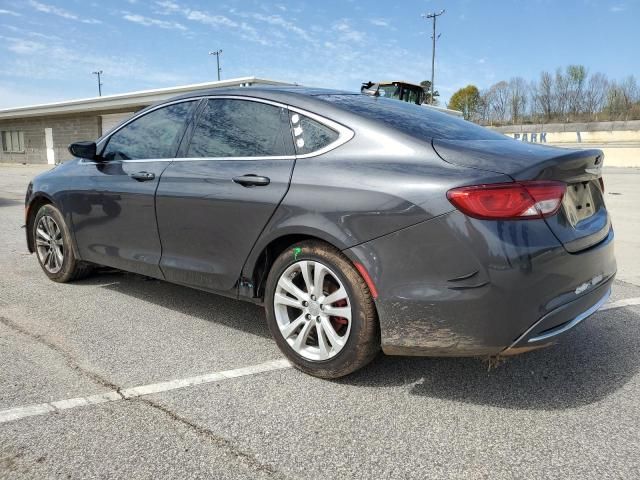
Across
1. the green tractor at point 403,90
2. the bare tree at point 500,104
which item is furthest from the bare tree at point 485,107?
the green tractor at point 403,90

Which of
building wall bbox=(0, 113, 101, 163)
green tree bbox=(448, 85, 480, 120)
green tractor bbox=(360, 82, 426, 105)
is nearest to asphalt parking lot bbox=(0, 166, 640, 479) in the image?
green tractor bbox=(360, 82, 426, 105)

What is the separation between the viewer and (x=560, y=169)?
8.68ft

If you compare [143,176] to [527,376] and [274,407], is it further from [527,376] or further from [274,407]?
[527,376]

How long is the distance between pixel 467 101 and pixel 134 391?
96.2 metres

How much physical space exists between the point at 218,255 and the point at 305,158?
33.4 inches

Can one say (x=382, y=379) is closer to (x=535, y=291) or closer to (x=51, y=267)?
(x=535, y=291)

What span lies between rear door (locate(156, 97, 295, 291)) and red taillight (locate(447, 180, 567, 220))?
1.01 metres

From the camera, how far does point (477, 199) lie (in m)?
2.44

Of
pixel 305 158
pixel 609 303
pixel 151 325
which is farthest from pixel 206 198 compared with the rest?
pixel 609 303

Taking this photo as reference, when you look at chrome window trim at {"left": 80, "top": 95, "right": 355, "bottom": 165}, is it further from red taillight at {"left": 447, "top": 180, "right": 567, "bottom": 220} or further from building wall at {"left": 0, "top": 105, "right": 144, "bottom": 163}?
building wall at {"left": 0, "top": 105, "right": 144, "bottom": 163}

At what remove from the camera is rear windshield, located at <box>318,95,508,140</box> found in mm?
2959

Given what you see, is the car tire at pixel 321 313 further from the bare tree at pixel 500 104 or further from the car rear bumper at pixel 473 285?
the bare tree at pixel 500 104

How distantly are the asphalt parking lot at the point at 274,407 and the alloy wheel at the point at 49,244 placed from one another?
886 millimetres

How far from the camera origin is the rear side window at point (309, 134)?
3.02 meters
